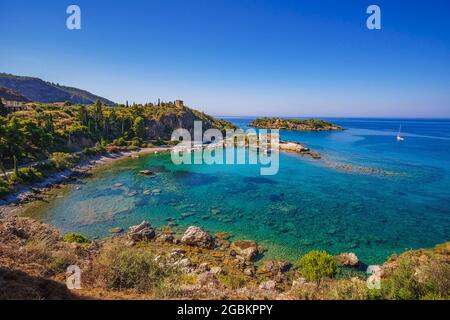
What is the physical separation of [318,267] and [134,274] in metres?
11.7

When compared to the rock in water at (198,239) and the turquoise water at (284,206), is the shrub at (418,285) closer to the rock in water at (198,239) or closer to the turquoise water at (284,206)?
the turquoise water at (284,206)

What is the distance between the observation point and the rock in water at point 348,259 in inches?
730

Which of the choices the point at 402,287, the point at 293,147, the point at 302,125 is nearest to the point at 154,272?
the point at 402,287

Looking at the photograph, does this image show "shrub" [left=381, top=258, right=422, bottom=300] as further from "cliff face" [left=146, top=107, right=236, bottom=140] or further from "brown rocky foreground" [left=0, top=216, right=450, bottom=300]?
"cliff face" [left=146, top=107, right=236, bottom=140]

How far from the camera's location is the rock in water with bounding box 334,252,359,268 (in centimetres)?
1854

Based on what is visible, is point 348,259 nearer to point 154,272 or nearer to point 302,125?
point 154,272

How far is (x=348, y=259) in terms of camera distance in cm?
1891

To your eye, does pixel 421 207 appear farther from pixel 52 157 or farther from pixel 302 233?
pixel 52 157

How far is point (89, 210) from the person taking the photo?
90.2ft

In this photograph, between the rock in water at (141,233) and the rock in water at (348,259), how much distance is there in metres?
17.0

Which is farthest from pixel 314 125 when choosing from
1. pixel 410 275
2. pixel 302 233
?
pixel 410 275

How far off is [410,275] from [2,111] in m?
70.8

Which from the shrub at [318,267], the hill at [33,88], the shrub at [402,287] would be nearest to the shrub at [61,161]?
the shrub at [318,267]

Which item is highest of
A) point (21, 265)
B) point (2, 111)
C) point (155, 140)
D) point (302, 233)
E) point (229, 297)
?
point (2, 111)
